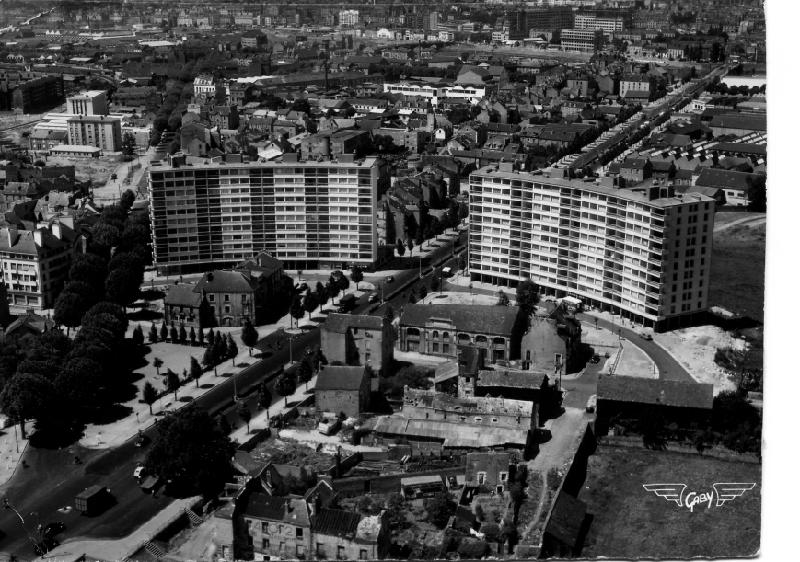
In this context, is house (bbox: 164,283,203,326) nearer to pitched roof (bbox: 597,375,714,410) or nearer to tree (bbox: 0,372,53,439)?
tree (bbox: 0,372,53,439)

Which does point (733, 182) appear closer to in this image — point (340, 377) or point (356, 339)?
point (356, 339)

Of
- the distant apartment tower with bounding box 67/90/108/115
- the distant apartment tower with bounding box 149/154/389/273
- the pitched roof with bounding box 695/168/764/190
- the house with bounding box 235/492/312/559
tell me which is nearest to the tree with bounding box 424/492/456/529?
the house with bounding box 235/492/312/559

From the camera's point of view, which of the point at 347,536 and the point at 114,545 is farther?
the point at 114,545

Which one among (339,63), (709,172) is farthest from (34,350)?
(339,63)

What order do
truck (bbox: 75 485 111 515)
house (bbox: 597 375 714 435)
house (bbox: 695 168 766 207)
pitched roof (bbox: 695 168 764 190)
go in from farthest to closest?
pitched roof (bbox: 695 168 764 190) → house (bbox: 695 168 766 207) → house (bbox: 597 375 714 435) → truck (bbox: 75 485 111 515)

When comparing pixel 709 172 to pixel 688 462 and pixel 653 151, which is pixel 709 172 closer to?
pixel 653 151

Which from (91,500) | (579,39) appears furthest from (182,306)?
(579,39)

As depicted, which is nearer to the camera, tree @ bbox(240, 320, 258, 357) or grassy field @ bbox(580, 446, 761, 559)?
grassy field @ bbox(580, 446, 761, 559)
